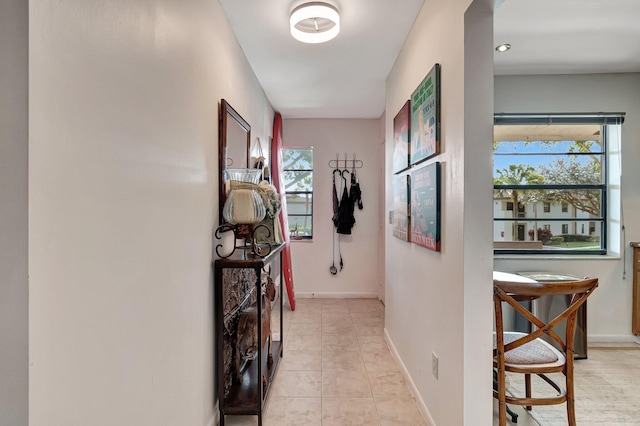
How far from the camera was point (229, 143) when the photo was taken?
80.9 inches

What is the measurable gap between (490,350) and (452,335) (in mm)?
167

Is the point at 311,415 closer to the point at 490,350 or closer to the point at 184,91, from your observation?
the point at 490,350

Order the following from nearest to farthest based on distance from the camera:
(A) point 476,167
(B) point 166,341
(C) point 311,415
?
(B) point 166,341 → (A) point 476,167 → (C) point 311,415

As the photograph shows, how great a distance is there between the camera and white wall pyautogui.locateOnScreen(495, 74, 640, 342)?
2.84 m

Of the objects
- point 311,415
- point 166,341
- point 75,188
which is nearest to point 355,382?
point 311,415

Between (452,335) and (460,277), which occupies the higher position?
(460,277)

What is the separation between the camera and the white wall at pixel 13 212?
2.01 ft

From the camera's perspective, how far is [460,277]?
1382 mm

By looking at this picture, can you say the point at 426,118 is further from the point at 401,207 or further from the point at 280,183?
the point at 280,183

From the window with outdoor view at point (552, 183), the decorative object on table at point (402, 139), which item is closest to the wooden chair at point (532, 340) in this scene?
the decorative object on table at point (402, 139)

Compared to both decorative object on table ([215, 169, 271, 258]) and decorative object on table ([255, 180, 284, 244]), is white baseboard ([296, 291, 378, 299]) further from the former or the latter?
decorative object on table ([215, 169, 271, 258])

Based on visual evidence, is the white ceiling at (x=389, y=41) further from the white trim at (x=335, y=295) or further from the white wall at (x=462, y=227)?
the white trim at (x=335, y=295)

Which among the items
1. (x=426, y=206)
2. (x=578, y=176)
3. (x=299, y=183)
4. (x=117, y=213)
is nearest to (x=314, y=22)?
(x=426, y=206)

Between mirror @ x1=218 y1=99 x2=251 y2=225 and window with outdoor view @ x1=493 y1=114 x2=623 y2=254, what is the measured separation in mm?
2425
